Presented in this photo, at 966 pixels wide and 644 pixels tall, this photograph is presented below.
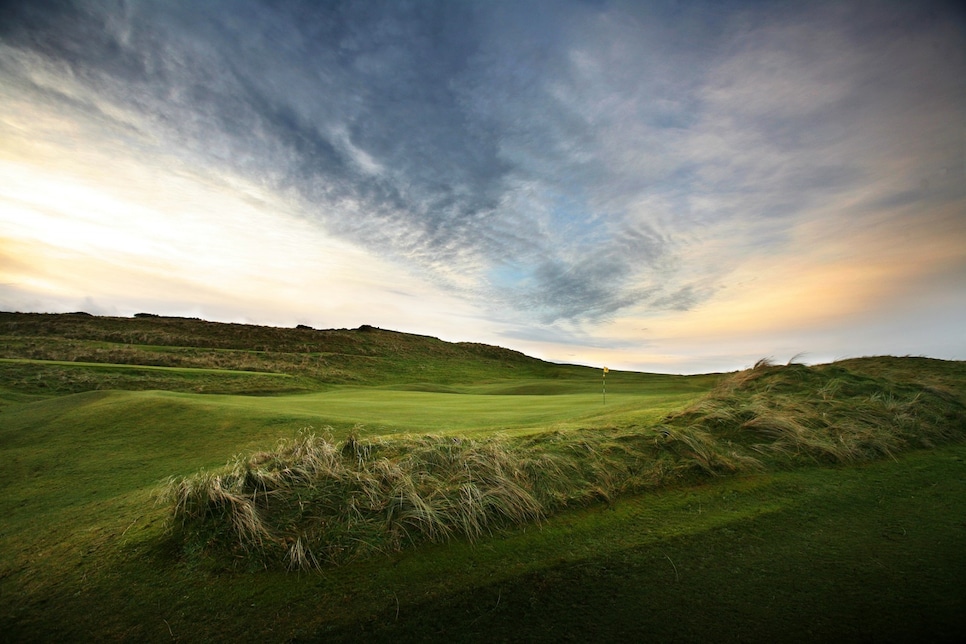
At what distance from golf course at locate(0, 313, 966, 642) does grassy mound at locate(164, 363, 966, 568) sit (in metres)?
0.03

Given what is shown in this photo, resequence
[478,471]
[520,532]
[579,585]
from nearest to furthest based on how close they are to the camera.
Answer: [579,585] < [520,532] < [478,471]

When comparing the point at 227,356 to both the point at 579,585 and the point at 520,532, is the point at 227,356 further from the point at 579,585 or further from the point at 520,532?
the point at 579,585

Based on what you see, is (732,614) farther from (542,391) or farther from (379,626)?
(542,391)

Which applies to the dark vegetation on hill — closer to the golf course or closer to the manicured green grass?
the golf course

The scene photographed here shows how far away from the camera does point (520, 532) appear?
15.2 feet

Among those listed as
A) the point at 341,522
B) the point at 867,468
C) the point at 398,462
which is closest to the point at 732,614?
the point at 341,522

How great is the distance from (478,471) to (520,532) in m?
1.12

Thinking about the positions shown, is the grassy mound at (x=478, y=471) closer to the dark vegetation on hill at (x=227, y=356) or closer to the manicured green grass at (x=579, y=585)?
the manicured green grass at (x=579, y=585)

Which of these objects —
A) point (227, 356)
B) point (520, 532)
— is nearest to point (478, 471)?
point (520, 532)

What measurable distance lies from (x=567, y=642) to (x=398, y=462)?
3.27 metres

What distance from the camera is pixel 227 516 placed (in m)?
4.71

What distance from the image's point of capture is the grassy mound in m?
4.52

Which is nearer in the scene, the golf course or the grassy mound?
the golf course

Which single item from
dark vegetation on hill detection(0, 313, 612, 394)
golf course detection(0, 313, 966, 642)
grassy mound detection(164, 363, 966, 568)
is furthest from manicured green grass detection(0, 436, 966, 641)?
dark vegetation on hill detection(0, 313, 612, 394)
